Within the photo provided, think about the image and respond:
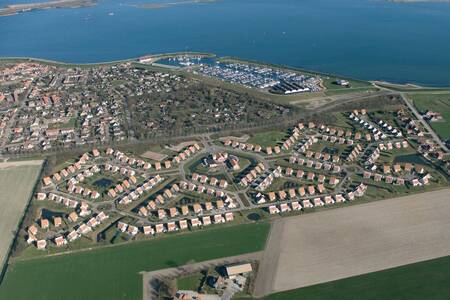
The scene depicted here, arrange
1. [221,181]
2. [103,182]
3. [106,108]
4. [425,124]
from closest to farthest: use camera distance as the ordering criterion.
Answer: [221,181] → [103,182] → [425,124] → [106,108]

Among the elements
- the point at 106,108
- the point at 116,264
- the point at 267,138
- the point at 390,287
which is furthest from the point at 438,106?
the point at 116,264

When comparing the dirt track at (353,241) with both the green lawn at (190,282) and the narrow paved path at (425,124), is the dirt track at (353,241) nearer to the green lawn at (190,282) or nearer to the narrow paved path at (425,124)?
the green lawn at (190,282)

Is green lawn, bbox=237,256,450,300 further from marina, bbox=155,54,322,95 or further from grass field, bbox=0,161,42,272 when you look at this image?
marina, bbox=155,54,322,95

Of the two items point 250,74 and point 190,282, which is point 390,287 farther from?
point 250,74

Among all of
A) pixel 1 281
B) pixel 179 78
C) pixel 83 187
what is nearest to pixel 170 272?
pixel 1 281

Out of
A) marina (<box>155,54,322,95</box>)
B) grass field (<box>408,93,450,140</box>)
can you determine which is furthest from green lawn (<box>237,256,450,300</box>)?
marina (<box>155,54,322,95</box>)

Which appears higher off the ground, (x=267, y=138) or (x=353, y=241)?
(x=353, y=241)
